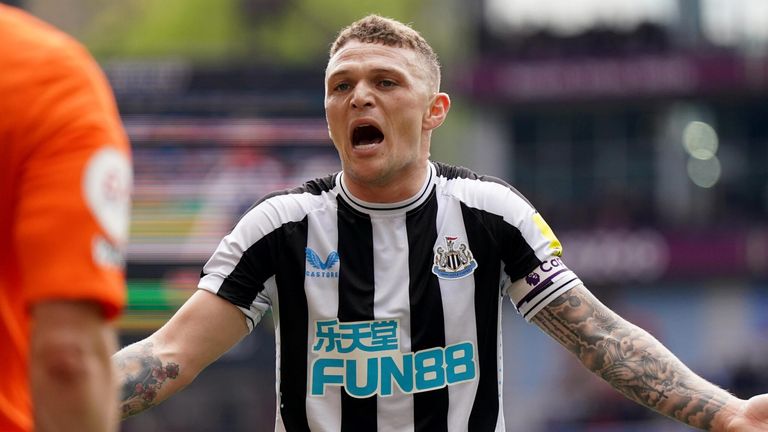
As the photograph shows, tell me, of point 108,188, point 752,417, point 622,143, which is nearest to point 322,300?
point 752,417

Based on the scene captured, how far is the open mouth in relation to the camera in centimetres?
417

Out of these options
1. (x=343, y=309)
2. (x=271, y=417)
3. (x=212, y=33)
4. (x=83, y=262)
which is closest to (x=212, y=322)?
(x=343, y=309)

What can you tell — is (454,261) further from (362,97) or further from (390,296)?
(362,97)

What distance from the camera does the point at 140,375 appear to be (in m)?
3.82

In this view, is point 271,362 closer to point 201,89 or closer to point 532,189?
point 201,89

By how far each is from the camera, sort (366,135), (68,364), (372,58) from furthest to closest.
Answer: (366,135) → (372,58) → (68,364)

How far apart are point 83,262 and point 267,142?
49.3ft

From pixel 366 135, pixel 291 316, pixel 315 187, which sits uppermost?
pixel 366 135

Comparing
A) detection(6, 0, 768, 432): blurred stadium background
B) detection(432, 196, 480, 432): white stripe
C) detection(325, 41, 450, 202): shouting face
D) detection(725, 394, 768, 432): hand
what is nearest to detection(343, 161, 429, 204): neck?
detection(325, 41, 450, 202): shouting face

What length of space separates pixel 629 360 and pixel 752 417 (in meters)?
0.39

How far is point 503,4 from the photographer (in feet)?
93.5

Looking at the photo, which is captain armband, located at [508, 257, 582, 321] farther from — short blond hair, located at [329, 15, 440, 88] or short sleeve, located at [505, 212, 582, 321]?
short blond hair, located at [329, 15, 440, 88]

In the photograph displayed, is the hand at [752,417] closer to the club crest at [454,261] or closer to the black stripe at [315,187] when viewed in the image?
the club crest at [454,261]

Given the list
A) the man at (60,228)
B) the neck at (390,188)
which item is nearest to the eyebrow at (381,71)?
the neck at (390,188)
